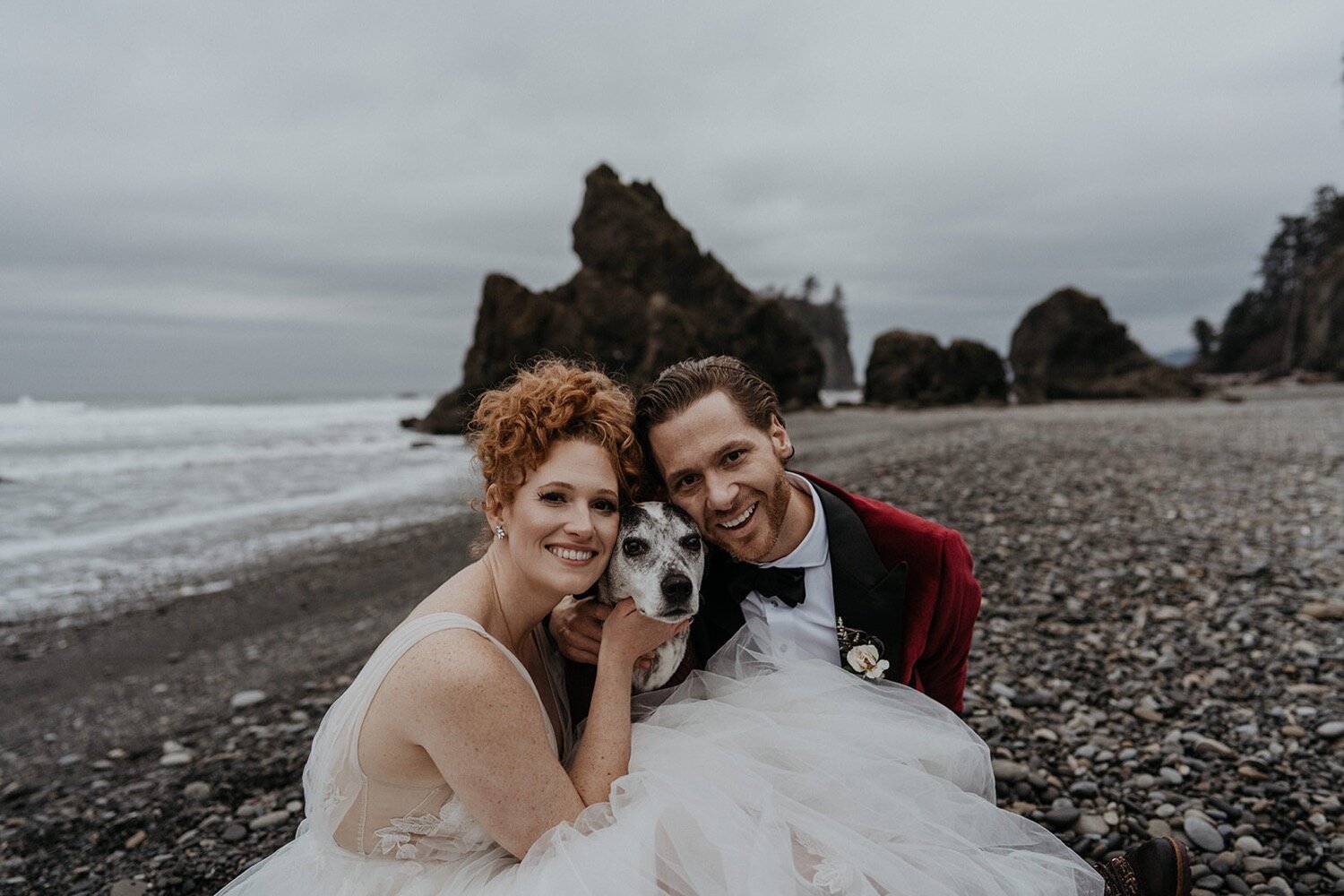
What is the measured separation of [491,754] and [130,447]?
31559 millimetres

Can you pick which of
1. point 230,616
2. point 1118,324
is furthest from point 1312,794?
point 1118,324

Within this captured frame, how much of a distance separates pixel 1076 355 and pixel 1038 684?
41531 millimetres

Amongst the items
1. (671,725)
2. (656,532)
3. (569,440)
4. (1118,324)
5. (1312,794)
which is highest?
(1118,324)

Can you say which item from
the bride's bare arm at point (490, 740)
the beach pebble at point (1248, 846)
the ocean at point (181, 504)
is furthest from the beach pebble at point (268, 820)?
the ocean at point (181, 504)

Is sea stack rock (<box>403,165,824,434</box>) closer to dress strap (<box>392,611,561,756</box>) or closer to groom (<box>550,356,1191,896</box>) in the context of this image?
groom (<box>550,356,1191,896</box>)

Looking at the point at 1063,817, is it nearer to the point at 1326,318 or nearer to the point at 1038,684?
the point at 1038,684

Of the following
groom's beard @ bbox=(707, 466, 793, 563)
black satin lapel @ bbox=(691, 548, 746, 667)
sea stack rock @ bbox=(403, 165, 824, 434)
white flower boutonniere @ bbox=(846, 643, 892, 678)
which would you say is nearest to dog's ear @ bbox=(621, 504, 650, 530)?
groom's beard @ bbox=(707, 466, 793, 563)

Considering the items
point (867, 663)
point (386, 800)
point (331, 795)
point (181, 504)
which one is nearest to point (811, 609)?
point (867, 663)

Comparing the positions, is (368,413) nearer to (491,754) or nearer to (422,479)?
(422,479)

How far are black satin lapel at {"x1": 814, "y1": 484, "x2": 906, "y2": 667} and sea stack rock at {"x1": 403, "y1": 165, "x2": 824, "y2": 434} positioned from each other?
38925 millimetres

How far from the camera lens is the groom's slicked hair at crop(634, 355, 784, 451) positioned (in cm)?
309

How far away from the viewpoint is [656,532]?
9.46 ft

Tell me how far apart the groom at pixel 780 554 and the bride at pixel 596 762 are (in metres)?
0.19

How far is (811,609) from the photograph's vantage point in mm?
3191
